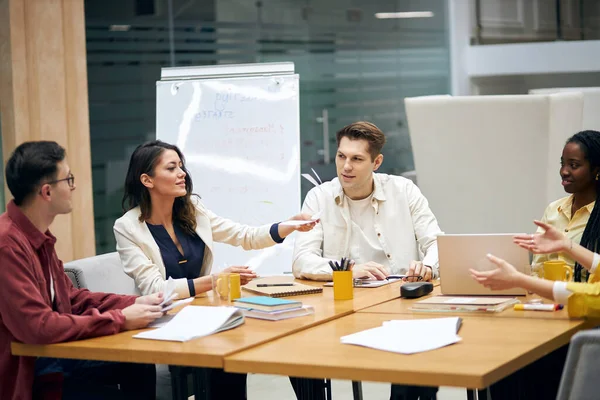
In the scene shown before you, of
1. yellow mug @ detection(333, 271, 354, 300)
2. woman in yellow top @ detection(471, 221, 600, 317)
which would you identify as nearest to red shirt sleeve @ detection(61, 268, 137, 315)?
yellow mug @ detection(333, 271, 354, 300)

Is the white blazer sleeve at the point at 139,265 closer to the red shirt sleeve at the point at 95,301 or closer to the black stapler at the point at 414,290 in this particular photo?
the red shirt sleeve at the point at 95,301

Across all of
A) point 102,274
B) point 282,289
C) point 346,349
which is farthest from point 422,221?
point 346,349

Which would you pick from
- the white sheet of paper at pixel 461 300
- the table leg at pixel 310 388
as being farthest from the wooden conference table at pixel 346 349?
the table leg at pixel 310 388

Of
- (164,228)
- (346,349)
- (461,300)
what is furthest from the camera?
(164,228)

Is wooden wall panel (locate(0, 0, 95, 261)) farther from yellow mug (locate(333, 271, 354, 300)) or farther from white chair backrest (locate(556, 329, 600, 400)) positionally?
white chair backrest (locate(556, 329, 600, 400))

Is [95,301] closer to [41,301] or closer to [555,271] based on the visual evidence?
[41,301]

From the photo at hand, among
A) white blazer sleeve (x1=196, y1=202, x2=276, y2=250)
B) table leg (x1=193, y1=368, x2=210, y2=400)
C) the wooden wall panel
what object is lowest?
table leg (x1=193, y1=368, x2=210, y2=400)

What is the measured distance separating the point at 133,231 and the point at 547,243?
1.56 meters

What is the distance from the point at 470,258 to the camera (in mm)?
2865

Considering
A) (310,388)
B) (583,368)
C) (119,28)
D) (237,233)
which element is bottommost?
(310,388)

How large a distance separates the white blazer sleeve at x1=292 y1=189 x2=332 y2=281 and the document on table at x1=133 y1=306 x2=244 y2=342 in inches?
34.7

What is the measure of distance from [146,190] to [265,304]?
1046mm

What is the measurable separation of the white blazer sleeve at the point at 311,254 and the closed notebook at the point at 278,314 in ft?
2.42

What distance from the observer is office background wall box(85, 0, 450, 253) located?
6074 mm
